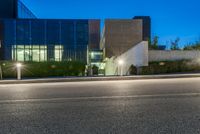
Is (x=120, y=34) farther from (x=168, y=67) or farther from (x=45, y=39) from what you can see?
(x=168, y=67)

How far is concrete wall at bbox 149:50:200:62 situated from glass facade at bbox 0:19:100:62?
23.6m

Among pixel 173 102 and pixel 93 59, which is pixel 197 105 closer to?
pixel 173 102

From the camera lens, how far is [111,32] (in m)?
53.2

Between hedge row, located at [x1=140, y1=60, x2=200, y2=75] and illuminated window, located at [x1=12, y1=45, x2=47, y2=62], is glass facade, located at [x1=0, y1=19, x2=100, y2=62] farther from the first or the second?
hedge row, located at [x1=140, y1=60, x2=200, y2=75]

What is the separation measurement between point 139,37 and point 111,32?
550 centimetres

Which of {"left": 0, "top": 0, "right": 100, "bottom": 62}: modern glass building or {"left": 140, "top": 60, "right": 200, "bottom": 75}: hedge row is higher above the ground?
{"left": 0, "top": 0, "right": 100, "bottom": 62}: modern glass building

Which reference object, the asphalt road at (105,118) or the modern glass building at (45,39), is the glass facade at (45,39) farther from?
the asphalt road at (105,118)

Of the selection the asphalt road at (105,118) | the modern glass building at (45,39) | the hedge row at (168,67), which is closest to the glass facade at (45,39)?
the modern glass building at (45,39)

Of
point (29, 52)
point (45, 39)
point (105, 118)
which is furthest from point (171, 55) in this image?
point (29, 52)

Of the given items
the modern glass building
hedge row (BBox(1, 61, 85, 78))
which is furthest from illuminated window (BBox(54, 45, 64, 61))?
hedge row (BBox(1, 61, 85, 78))

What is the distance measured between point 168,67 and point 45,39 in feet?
95.5

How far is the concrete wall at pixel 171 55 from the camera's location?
27.5 m

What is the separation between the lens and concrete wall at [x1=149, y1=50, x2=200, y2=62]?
2748 centimetres

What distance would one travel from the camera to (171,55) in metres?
27.7
